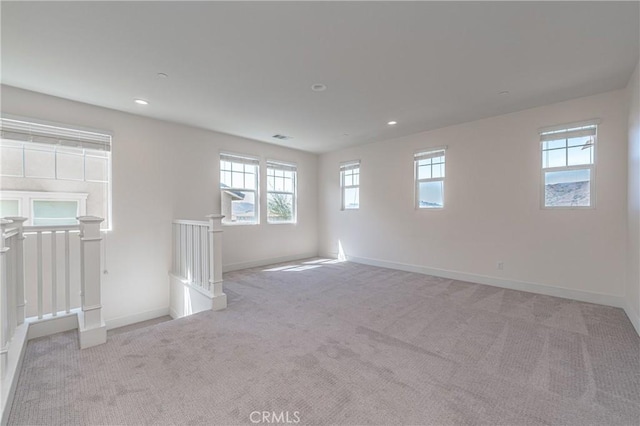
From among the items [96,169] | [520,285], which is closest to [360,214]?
[520,285]

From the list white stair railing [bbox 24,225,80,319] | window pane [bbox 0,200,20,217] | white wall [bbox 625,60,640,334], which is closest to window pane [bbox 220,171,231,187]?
white stair railing [bbox 24,225,80,319]

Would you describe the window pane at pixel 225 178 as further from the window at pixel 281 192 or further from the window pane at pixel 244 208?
the window at pixel 281 192

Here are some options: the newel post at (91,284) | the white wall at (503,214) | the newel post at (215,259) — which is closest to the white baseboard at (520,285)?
the white wall at (503,214)

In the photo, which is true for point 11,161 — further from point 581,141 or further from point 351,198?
point 581,141

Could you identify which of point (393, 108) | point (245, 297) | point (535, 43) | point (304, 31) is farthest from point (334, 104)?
point (245, 297)

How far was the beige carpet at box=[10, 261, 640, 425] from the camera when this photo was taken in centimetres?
157

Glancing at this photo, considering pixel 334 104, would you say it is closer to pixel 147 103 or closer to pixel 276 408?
pixel 147 103

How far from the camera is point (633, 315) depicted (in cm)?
275

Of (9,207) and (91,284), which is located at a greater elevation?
(9,207)

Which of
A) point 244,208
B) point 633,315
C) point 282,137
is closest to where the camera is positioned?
point 633,315

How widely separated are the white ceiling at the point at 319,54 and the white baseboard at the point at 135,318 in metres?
2.99

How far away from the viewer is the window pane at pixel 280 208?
5855 millimetres

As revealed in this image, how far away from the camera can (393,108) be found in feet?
12.5

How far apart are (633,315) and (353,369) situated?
9.78 feet
